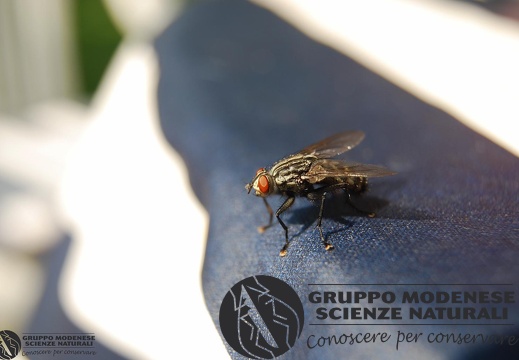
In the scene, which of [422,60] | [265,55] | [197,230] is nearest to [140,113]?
[265,55]

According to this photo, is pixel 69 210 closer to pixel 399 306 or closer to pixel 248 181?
pixel 248 181

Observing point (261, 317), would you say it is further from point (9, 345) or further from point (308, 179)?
point (9, 345)

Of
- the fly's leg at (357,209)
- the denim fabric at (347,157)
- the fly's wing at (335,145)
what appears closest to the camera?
the denim fabric at (347,157)

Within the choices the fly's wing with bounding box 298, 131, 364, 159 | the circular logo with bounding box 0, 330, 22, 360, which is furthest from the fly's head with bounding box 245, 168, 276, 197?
the circular logo with bounding box 0, 330, 22, 360

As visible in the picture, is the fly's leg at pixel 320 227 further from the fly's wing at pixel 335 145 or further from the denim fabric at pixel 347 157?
the fly's wing at pixel 335 145

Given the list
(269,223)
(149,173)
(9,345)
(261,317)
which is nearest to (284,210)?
(269,223)

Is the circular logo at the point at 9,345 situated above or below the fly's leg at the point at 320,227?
A: below

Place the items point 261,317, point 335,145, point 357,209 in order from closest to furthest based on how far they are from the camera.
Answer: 1. point 261,317
2. point 357,209
3. point 335,145

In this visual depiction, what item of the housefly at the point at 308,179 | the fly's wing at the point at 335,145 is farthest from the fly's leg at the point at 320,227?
the fly's wing at the point at 335,145
